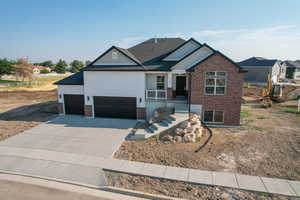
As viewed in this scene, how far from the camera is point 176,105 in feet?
45.6

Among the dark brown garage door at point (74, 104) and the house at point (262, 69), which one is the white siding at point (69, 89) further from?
the house at point (262, 69)

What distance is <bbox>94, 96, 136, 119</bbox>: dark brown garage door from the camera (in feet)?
48.8

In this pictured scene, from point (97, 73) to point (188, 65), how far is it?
305 inches

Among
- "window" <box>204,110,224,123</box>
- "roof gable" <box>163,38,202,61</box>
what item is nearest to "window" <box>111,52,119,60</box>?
"roof gable" <box>163,38,202,61</box>

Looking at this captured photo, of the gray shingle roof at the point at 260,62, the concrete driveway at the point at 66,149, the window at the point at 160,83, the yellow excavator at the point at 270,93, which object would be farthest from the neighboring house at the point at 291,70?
the concrete driveway at the point at 66,149

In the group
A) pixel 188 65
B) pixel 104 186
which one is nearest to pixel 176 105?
pixel 188 65

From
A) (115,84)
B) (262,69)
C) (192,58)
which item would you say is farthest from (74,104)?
(262,69)

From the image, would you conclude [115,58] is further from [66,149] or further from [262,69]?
[262,69]

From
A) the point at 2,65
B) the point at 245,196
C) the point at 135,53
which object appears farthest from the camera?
the point at 2,65

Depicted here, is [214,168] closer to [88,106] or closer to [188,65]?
[188,65]

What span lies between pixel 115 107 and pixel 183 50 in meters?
8.00

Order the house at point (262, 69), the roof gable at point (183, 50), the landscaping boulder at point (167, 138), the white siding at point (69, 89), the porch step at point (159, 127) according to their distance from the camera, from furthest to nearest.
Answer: the house at point (262, 69), the white siding at point (69, 89), the roof gable at point (183, 50), the porch step at point (159, 127), the landscaping boulder at point (167, 138)

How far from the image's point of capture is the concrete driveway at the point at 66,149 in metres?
7.41

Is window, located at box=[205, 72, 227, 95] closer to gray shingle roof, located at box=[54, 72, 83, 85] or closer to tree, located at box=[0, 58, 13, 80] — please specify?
gray shingle roof, located at box=[54, 72, 83, 85]
